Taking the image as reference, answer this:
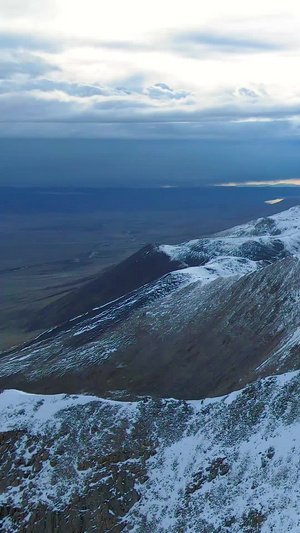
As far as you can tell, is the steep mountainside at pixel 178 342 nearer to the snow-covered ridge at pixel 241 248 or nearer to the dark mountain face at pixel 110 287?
the dark mountain face at pixel 110 287

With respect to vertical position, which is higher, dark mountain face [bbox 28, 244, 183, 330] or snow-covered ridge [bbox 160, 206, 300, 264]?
snow-covered ridge [bbox 160, 206, 300, 264]

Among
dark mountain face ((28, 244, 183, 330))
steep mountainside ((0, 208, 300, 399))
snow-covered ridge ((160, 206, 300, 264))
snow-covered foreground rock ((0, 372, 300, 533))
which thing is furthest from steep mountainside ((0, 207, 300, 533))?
snow-covered ridge ((160, 206, 300, 264))

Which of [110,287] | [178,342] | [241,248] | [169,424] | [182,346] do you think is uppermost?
[241,248]

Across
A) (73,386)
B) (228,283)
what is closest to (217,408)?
(73,386)

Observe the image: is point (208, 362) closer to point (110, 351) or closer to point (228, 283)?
point (110, 351)

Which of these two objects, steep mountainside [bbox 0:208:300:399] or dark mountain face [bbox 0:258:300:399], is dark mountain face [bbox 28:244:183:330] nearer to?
steep mountainside [bbox 0:208:300:399]

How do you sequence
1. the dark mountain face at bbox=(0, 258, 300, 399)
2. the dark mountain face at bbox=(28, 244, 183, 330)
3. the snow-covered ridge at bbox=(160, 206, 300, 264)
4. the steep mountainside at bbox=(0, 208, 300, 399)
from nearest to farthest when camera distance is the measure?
the steep mountainside at bbox=(0, 208, 300, 399), the dark mountain face at bbox=(0, 258, 300, 399), the dark mountain face at bbox=(28, 244, 183, 330), the snow-covered ridge at bbox=(160, 206, 300, 264)

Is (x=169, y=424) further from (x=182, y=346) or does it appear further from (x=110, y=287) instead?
(x=110, y=287)

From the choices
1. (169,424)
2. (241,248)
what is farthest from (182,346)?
(241,248)

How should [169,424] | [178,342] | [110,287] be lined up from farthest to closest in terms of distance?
[110,287] < [178,342] < [169,424]
